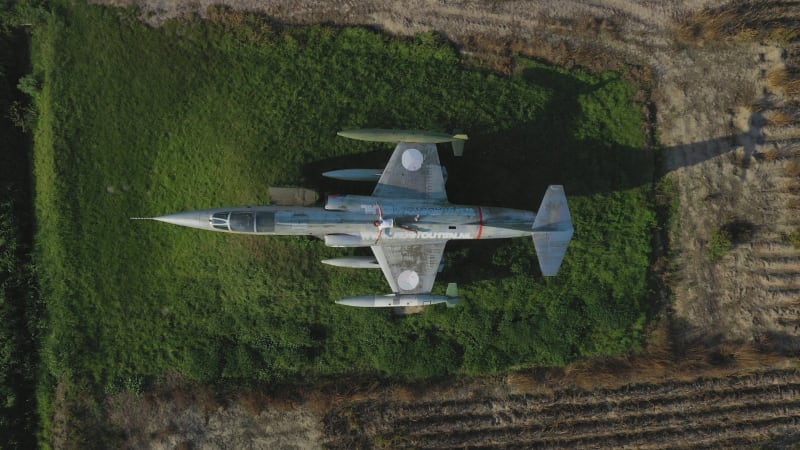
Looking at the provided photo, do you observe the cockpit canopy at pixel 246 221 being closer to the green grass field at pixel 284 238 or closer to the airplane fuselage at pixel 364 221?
the airplane fuselage at pixel 364 221

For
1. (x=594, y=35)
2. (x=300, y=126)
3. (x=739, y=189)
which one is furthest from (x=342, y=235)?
(x=739, y=189)

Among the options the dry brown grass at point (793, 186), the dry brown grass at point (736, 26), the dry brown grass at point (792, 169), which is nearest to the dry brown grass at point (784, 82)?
the dry brown grass at point (736, 26)

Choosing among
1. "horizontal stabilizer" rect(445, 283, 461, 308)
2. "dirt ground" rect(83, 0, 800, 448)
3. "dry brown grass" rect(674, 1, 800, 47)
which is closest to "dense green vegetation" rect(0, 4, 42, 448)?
"dirt ground" rect(83, 0, 800, 448)

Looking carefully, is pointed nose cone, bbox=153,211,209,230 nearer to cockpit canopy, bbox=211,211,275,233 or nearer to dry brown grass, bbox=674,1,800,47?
cockpit canopy, bbox=211,211,275,233

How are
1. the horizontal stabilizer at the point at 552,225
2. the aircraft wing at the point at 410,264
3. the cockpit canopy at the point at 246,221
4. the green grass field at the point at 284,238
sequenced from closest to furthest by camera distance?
the cockpit canopy at the point at 246,221
the horizontal stabilizer at the point at 552,225
the aircraft wing at the point at 410,264
the green grass field at the point at 284,238

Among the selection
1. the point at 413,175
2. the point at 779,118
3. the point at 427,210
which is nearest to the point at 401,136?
the point at 413,175

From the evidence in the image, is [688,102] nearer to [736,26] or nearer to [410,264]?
[736,26]
